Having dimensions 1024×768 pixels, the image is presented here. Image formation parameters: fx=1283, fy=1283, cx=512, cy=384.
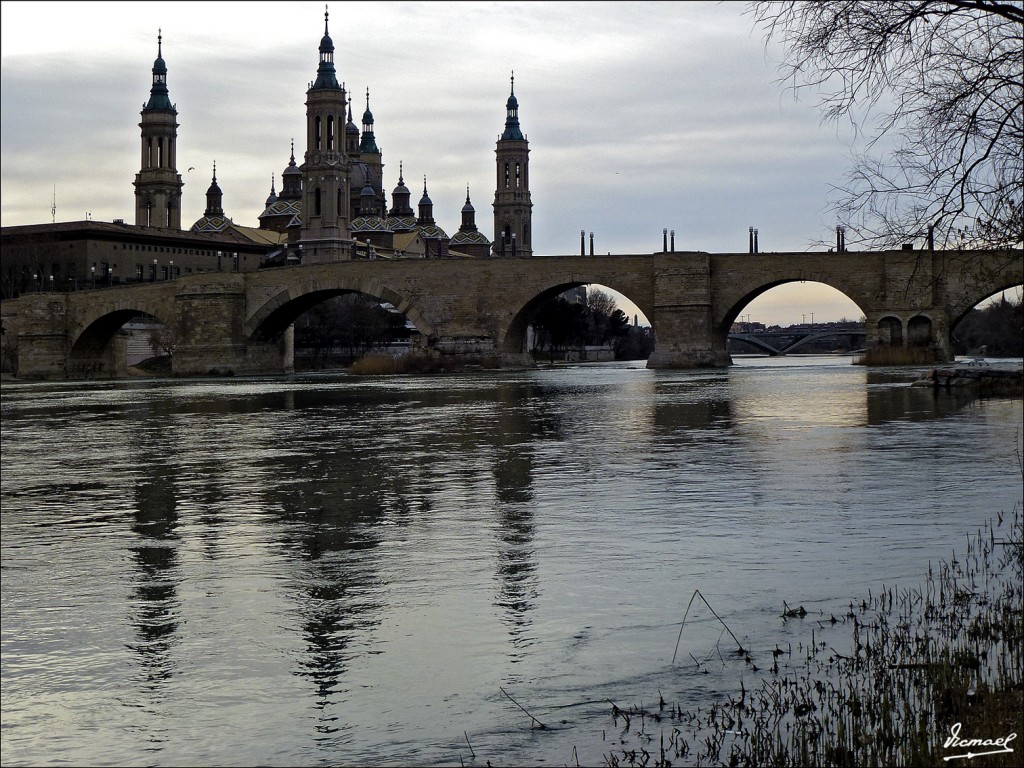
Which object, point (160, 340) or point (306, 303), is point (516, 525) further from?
point (160, 340)

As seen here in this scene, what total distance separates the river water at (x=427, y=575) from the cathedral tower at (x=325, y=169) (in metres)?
73.6

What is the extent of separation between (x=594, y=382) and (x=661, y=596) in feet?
106

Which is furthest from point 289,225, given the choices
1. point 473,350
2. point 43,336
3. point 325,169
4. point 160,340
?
point 473,350

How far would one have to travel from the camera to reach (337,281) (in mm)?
55688

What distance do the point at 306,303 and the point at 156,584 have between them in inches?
2078

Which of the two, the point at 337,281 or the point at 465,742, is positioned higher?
the point at 337,281

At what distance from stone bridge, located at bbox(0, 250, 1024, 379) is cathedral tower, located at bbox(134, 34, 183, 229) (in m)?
41.1

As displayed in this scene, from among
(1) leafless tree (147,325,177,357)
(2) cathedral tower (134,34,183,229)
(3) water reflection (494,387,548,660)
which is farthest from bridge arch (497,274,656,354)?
(2) cathedral tower (134,34,183,229)

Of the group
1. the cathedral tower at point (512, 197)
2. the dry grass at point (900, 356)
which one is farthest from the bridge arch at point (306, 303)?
the cathedral tower at point (512, 197)

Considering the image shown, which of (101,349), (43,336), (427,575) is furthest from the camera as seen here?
(101,349)

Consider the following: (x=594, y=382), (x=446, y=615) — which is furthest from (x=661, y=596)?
(x=594, y=382)

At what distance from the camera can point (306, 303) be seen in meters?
59.4

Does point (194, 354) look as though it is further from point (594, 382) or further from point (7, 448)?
point (7, 448)

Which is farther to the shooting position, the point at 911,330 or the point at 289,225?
the point at 289,225
